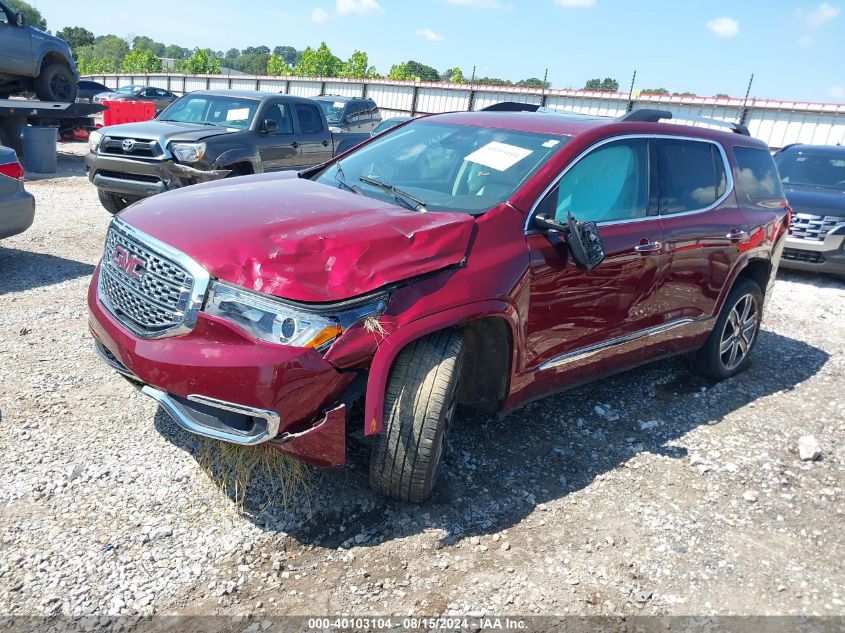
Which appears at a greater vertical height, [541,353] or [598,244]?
[598,244]

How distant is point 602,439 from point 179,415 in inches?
101

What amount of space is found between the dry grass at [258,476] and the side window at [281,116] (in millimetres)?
6809

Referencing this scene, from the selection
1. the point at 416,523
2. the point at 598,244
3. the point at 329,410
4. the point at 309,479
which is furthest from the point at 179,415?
the point at 598,244

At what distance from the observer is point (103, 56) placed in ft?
342

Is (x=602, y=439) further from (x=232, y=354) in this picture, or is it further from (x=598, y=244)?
(x=232, y=354)

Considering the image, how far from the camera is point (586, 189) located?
358cm

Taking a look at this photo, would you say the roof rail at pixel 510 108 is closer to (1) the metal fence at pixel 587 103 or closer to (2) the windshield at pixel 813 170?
(2) the windshield at pixel 813 170

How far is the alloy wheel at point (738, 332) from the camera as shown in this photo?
4.89 metres

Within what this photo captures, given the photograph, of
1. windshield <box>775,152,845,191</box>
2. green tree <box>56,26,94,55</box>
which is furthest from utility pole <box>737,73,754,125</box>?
green tree <box>56,26,94,55</box>

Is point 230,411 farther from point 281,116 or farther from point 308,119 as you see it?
point 308,119

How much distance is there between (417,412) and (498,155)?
1.62 meters

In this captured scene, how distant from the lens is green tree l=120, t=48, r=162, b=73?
207 feet

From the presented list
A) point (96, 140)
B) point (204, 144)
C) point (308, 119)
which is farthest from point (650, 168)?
point (96, 140)

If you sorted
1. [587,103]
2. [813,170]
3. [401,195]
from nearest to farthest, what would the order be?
[401,195]
[813,170]
[587,103]
